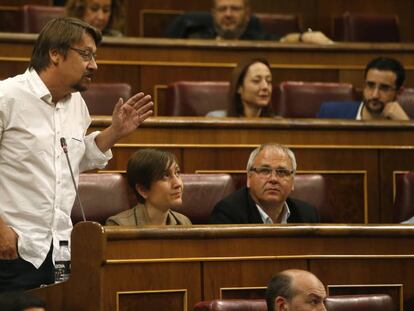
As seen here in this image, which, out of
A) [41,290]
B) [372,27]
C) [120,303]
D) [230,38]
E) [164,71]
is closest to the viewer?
[41,290]

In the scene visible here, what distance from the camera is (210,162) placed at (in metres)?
1.58

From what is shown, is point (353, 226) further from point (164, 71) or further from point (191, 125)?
point (164, 71)

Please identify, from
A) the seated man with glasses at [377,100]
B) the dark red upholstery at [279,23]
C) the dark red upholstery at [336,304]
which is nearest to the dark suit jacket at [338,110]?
the seated man with glasses at [377,100]

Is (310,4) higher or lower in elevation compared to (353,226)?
higher

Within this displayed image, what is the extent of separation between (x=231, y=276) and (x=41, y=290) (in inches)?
12.2

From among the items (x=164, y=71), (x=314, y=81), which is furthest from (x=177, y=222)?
(x=314, y=81)

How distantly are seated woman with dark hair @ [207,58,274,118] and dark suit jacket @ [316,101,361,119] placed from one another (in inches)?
4.5

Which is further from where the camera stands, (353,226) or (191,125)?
(191,125)

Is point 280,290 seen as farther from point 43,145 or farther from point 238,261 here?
point 43,145

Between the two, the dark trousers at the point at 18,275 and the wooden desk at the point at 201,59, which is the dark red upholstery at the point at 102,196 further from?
the wooden desk at the point at 201,59

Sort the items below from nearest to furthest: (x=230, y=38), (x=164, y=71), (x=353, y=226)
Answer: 1. (x=353, y=226)
2. (x=164, y=71)
3. (x=230, y=38)

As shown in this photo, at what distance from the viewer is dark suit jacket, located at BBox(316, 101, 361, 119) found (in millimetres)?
1824

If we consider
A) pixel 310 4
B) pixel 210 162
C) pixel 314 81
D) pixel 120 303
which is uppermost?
pixel 310 4

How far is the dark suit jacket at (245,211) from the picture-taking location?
1.37m
